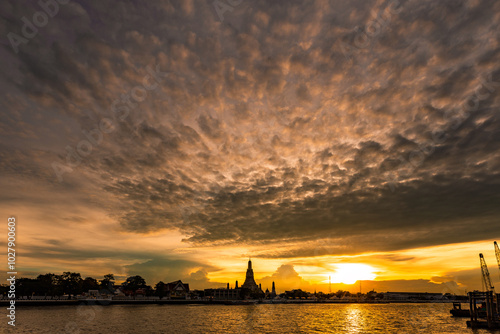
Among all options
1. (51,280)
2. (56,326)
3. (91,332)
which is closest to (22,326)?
(56,326)

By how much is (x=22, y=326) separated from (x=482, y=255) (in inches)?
7540

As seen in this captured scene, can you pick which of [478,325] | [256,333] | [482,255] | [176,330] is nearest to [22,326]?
[176,330]

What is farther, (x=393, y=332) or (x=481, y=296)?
(x=393, y=332)

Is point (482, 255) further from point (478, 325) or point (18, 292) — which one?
point (18, 292)

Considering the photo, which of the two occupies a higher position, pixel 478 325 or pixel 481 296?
pixel 481 296

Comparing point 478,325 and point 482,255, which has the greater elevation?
point 482,255

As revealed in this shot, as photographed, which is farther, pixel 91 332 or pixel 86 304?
pixel 86 304

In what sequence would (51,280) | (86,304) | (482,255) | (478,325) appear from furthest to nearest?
(51,280) < (86,304) < (482,255) < (478,325)

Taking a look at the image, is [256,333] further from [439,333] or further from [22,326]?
[22,326]

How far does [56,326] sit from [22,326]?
8156 mm

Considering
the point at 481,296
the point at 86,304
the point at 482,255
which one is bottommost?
the point at 86,304

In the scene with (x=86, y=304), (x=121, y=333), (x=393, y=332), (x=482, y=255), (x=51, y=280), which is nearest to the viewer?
(x=121, y=333)

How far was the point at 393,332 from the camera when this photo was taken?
89062mm

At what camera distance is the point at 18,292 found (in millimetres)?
180750
